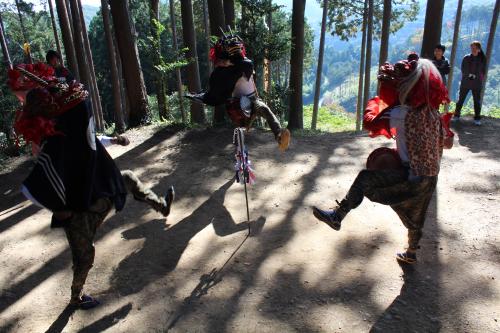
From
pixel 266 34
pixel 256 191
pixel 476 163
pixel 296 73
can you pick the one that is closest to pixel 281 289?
pixel 256 191

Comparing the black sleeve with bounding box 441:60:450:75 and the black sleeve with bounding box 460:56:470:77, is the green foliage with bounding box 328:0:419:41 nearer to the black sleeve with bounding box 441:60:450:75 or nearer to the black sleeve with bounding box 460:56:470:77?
the black sleeve with bounding box 460:56:470:77

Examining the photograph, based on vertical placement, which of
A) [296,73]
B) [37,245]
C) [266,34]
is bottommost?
[37,245]

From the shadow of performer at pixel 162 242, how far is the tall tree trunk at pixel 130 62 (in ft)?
17.8

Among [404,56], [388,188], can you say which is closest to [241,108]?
[388,188]

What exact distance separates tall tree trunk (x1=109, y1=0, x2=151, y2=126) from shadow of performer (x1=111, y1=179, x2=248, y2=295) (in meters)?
5.43

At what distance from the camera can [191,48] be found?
12.8 meters

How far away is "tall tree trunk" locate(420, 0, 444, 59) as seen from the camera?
980 cm

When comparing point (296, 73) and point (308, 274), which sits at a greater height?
point (296, 73)

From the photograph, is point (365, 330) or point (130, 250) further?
point (130, 250)

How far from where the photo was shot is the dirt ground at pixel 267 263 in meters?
3.50

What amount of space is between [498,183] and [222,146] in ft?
16.7

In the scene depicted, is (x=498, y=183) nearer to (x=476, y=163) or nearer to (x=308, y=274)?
(x=476, y=163)

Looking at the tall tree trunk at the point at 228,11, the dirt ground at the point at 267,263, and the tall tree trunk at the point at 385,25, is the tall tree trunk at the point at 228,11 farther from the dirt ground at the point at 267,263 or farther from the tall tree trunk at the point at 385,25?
the tall tree trunk at the point at 385,25

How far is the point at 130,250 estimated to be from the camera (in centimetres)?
482
